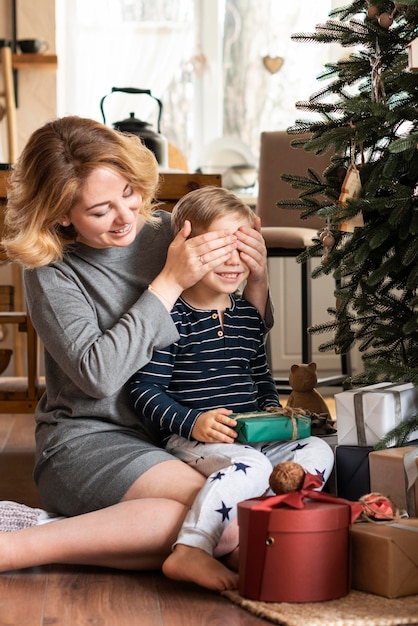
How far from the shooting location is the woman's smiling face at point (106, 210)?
1.71m

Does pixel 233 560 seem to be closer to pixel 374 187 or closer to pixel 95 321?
pixel 95 321

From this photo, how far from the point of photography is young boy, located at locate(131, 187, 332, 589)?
163 cm

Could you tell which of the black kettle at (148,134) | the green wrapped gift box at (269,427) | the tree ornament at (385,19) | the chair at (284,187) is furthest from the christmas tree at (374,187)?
the chair at (284,187)

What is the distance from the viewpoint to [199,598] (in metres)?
1.46

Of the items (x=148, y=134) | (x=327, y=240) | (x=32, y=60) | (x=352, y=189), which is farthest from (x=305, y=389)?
(x=32, y=60)

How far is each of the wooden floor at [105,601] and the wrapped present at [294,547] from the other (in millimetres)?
63

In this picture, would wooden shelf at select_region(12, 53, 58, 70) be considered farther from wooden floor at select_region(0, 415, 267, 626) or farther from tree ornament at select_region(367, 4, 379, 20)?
wooden floor at select_region(0, 415, 267, 626)

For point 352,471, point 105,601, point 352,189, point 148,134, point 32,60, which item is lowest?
point 105,601

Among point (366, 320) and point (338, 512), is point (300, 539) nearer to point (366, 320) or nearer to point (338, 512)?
point (338, 512)

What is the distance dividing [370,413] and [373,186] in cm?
45

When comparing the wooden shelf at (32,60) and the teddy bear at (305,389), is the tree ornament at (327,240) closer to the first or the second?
the teddy bear at (305,389)

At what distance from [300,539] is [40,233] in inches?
29.1

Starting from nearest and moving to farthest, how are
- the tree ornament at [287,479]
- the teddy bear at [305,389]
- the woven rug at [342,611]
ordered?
the woven rug at [342,611]
the tree ornament at [287,479]
the teddy bear at [305,389]

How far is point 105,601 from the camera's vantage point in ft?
4.78
